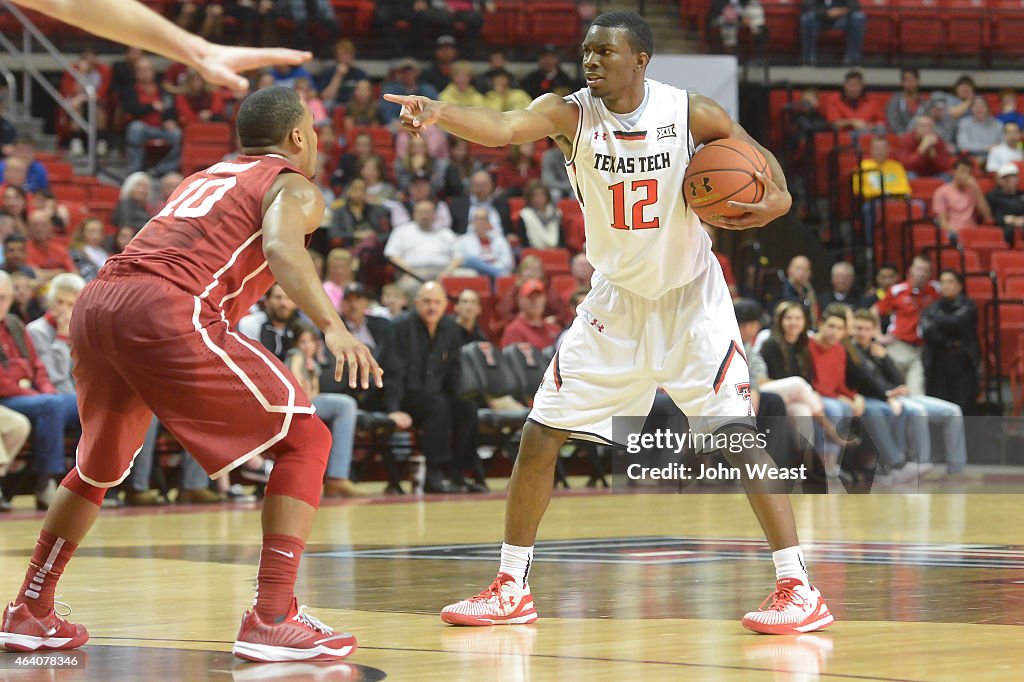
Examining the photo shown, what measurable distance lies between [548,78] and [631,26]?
41.5 feet

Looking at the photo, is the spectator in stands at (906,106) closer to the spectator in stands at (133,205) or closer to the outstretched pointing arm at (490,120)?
the spectator in stands at (133,205)

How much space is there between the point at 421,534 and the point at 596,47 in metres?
3.85

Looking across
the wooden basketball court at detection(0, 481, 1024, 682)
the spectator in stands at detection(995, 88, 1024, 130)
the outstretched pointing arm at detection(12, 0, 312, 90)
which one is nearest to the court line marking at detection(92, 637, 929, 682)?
the wooden basketball court at detection(0, 481, 1024, 682)

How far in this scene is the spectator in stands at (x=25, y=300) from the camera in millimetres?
10852

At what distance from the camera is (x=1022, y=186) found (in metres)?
17.1

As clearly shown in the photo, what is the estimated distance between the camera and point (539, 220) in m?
14.7

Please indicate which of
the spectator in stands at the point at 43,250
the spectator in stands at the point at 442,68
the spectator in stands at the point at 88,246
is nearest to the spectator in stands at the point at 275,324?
the spectator in stands at the point at 88,246

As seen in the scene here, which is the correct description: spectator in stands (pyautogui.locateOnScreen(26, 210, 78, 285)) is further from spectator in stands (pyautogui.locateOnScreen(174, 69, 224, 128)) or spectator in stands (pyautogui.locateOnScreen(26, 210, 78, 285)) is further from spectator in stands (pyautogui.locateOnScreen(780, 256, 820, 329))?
spectator in stands (pyautogui.locateOnScreen(780, 256, 820, 329))

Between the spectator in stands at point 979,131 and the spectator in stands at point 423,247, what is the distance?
7.37 m

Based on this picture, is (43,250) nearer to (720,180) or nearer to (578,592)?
(578,592)

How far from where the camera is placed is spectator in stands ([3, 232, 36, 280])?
37.4 feet

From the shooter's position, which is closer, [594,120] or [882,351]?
[594,120]

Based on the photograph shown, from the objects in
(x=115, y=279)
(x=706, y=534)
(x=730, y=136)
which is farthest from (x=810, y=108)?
(x=115, y=279)

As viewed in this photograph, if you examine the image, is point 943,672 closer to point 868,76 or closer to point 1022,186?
point 1022,186
